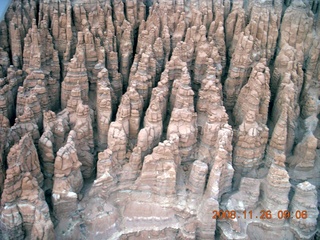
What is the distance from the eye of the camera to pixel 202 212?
9125 mm

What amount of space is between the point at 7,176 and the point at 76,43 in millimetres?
3796

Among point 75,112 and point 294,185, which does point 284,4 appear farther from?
point 75,112

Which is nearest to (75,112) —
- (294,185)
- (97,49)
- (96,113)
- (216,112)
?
(96,113)

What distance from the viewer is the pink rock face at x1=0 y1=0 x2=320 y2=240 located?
888 centimetres

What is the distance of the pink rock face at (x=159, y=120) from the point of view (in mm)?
8875
